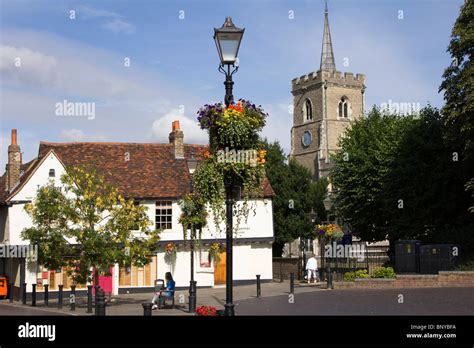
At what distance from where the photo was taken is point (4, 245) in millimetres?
34125

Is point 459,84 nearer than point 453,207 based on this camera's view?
Yes

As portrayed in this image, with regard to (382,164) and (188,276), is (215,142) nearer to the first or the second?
(188,276)

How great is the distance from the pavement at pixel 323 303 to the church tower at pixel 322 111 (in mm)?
70867

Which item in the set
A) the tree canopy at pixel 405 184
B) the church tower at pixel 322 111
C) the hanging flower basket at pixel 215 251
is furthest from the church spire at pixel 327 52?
the hanging flower basket at pixel 215 251

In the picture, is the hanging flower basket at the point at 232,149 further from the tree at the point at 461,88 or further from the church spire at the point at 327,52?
the church spire at the point at 327,52

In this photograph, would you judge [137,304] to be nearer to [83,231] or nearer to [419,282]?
[83,231]

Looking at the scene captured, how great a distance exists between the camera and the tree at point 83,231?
24391mm

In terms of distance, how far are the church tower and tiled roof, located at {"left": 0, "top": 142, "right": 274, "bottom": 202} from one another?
60.3 m

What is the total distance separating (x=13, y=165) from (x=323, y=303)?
20406 millimetres

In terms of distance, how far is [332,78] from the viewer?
337 feet

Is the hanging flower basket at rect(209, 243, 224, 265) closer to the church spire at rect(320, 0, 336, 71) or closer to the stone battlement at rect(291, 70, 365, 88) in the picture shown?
the stone battlement at rect(291, 70, 365, 88)

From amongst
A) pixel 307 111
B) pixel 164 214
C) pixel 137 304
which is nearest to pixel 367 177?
pixel 164 214

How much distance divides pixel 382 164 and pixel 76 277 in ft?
82.1
